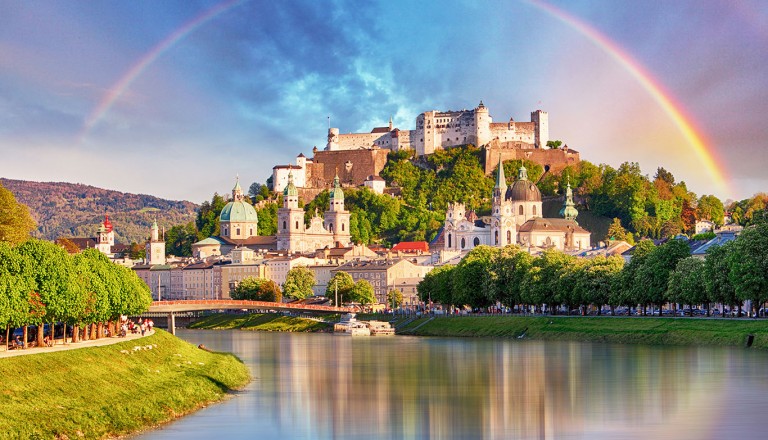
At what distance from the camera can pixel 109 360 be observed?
48.4 meters

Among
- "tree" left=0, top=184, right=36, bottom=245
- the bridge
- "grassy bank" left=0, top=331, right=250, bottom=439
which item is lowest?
"grassy bank" left=0, top=331, right=250, bottom=439

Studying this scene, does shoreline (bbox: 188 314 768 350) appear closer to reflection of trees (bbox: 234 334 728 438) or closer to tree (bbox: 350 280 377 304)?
reflection of trees (bbox: 234 334 728 438)

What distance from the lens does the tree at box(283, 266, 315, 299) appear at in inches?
6496

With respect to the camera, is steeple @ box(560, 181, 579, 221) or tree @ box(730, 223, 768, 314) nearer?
tree @ box(730, 223, 768, 314)

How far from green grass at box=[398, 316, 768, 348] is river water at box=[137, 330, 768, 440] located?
2.80 m

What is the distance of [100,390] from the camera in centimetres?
4162

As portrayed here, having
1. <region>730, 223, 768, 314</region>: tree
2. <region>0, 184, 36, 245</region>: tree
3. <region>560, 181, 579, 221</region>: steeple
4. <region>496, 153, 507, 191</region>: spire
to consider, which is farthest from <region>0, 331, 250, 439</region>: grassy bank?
<region>560, 181, 579, 221</region>: steeple

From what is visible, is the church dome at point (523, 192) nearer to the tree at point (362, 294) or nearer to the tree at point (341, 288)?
the tree at point (341, 288)

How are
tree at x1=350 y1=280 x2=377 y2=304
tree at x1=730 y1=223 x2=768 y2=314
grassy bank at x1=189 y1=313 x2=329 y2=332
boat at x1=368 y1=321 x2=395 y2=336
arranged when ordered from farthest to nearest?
tree at x1=350 y1=280 x2=377 y2=304, grassy bank at x1=189 y1=313 x2=329 y2=332, boat at x1=368 y1=321 x2=395 y2=336, tree at x1=730 y1=223 x2=768 y2=314

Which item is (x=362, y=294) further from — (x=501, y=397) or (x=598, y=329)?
(x=501, y=397)

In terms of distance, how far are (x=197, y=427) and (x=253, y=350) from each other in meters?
44.9

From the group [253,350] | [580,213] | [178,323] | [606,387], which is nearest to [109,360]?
[606,387]

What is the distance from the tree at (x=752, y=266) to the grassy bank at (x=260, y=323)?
188 ft

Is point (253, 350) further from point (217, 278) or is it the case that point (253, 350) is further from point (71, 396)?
point (217, 278)
